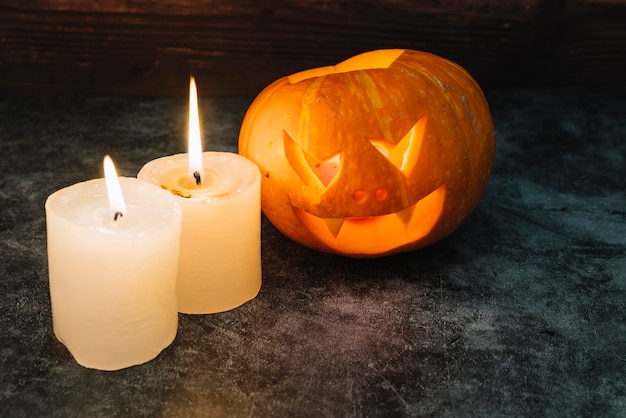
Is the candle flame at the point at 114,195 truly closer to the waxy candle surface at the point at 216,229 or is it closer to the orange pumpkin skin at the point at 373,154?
the waxy candle surface at the point at 216,229

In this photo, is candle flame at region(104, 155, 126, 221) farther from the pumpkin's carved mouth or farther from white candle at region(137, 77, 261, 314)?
the pumpkin's carved mouth

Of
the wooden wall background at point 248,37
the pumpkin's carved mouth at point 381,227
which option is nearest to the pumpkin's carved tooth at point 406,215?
the pumpkin's carved mouth at point 381,227

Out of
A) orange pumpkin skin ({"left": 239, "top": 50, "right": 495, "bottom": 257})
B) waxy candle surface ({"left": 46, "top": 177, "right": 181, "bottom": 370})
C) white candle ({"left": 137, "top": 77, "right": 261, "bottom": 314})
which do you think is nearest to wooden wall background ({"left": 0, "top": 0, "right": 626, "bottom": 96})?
orange pumpkin skin ({"left": 239, "top": 50, "right": 495, "bottom": 257})

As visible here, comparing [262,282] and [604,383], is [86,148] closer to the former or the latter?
[262,282]

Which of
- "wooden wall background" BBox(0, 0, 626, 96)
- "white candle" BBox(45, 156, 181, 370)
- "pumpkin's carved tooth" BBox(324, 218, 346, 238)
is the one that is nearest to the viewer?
"white candle" BBox(45, 156, 181, 370)

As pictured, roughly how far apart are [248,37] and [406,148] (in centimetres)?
94

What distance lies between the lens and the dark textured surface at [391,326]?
964 millimetres

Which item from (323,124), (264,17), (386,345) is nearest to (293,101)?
(323,124)

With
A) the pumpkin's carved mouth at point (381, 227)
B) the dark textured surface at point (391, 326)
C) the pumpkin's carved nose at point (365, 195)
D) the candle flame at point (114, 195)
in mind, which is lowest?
the dark textured surface at point (391, 326)

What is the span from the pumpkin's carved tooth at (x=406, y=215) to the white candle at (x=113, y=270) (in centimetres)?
37

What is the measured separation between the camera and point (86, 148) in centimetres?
170

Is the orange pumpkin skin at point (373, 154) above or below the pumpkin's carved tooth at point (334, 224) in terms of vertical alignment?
above

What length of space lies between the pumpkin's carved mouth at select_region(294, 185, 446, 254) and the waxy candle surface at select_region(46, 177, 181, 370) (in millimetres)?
294

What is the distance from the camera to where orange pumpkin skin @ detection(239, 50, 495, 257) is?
1146 mm
